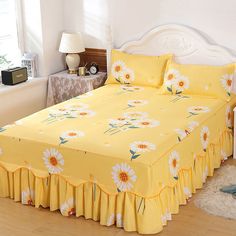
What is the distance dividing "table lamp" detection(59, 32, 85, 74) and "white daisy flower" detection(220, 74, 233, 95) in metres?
1.52

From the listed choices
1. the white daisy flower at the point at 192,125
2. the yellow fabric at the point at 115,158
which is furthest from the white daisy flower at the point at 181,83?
the white daisy flower at the point at 192,125

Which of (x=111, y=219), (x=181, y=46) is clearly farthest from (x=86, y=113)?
(x=181, y=46)

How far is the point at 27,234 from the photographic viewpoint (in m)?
3.31

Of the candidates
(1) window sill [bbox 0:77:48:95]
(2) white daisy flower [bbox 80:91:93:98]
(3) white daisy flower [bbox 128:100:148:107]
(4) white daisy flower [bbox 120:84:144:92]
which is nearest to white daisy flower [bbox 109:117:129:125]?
(3) white daisy flower [bbox 128:100:148:107]

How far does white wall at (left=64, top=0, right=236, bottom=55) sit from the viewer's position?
4.57 metres

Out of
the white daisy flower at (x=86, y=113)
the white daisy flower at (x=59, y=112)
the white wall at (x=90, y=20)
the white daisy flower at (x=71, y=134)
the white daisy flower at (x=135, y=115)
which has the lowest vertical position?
the white daisy flower at (x=71, y=134)

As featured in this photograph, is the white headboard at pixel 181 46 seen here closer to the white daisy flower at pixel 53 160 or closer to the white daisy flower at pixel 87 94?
the white daisy flower at pixel 87 94

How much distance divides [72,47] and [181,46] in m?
1.09

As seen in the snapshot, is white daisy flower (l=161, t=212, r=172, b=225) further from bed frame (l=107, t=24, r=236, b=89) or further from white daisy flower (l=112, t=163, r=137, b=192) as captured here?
bed frame (l=107, t=24, r=236, b=89)

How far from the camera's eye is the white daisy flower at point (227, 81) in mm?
4438

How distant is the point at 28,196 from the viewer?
369cm

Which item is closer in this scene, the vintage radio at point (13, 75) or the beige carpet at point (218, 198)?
the beige carpet at point (218, 198)

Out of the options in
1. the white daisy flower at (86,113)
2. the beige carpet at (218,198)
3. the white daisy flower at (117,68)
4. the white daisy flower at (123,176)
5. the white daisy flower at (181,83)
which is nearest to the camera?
the white daisy flower at (123,176)

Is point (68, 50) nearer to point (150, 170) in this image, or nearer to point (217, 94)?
point (217, 94)
